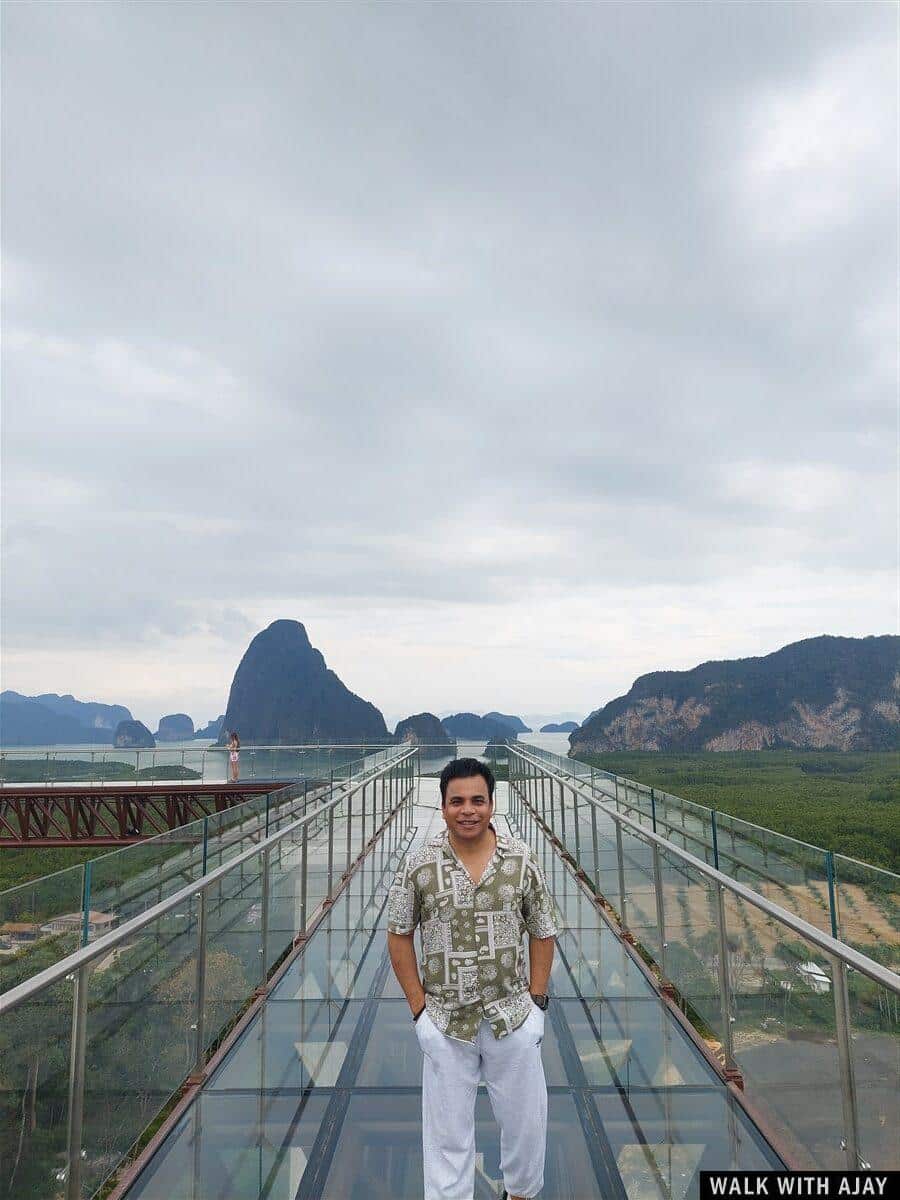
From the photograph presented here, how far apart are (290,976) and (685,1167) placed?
2491 mm

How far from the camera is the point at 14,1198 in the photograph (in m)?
2.05

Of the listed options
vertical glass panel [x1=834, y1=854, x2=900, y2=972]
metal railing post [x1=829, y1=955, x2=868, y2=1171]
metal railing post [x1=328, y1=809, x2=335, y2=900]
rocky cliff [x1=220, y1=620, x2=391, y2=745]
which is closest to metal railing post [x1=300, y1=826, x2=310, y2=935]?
metal railing post [x1=328, y1=809, x2=335, y2=900]

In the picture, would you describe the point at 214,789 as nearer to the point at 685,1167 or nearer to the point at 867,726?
the point at 685,1167

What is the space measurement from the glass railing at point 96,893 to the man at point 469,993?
1.07 metres

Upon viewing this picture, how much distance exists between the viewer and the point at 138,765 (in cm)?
2470

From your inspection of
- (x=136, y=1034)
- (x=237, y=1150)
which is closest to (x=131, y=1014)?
(x=136, y=1034)

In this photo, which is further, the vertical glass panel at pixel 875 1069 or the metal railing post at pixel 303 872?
the metal railing post at pixel 303 872

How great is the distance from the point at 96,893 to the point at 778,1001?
2451mm

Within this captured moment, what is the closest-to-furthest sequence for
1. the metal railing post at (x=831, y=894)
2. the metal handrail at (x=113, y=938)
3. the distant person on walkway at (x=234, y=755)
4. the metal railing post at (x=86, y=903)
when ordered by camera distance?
the metal handrail at (x=113, y=938), the metal railing post at (x=86, y=903), the metal railing post at (x=831, y=894), the distant person on walkway at (x=234, y=755)

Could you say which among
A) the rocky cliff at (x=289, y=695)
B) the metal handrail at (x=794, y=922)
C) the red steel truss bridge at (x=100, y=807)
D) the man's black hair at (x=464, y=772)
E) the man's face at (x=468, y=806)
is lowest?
the red steel truss bridge at (x=100, y=807)

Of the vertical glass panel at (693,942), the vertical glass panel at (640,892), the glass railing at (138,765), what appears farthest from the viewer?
the glass railing at (138,765)

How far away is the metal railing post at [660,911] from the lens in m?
4.39

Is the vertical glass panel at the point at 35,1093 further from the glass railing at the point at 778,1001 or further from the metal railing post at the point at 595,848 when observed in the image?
the metal railing post at the point at 595,848

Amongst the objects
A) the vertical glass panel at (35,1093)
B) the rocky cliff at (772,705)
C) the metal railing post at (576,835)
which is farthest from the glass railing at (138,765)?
the rocky cliff at (772,705)
